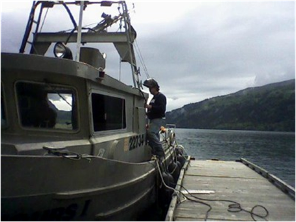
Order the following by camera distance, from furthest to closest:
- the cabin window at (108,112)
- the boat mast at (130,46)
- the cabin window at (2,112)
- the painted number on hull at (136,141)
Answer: the boat mast at (130,46)
the painted number on hull at (136,141)
the cabin window at (108,112)
the cabin window at (2,112)

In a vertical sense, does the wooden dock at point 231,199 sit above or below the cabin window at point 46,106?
below

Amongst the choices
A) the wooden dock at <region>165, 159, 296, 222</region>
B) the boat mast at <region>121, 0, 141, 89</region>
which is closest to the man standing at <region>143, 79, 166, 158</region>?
the boat mast at <region>121, 0, 141, 89</region>

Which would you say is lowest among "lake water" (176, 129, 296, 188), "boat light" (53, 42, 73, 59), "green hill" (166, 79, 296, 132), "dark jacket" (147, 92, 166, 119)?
"lake water" (176, 129, 296, 188)

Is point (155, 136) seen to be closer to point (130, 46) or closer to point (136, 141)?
point (136, 141)

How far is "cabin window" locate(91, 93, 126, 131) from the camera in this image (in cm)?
536

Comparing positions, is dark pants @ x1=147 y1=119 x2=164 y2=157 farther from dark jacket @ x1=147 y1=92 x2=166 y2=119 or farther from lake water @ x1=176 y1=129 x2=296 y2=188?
lake water @ x1=176 y1=129 x2=296 y2=188

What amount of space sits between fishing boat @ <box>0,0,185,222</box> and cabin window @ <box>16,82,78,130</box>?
0.05 feet

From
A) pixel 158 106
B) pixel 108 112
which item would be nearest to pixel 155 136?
pixel 158 106

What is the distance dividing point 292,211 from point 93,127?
13.4ft

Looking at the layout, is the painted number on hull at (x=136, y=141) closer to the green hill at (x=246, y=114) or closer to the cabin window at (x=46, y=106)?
the cabin window at (x=46, y=106)

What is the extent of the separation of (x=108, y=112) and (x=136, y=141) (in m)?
1.69

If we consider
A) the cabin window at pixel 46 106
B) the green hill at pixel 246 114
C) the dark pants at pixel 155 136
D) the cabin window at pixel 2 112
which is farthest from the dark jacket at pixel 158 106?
the green hill at pixel 246 114

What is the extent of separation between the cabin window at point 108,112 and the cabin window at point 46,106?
1.42 ft

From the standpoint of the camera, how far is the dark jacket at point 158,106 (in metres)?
7.86
